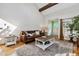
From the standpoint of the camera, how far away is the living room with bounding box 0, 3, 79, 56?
6.15 ft

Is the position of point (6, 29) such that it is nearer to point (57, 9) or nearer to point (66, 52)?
point (57, 9)

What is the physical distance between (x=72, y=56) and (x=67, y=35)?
402 millimetres

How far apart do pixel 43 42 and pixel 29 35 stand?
29cm

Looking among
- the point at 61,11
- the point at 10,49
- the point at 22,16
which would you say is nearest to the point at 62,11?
the point at 61,11

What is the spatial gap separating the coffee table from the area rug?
5 cm

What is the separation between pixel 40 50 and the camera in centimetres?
193

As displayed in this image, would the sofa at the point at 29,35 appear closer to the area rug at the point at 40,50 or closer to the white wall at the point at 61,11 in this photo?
the area rug at the point at 40,50

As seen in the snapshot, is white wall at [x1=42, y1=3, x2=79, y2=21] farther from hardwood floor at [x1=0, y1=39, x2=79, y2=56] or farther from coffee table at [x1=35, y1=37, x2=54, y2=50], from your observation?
hardwood floor at [x1=0, y1=39, x2=79, y2=56]

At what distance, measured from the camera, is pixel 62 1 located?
194 cm

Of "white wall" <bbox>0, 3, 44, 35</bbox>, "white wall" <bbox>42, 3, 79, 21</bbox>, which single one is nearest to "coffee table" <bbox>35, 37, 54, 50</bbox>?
"white wall" <bbox>0, 3, 44, 35</bbox>

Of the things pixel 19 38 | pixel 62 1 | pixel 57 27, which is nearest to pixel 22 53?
pixel 19 38

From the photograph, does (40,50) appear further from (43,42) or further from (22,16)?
(22,16)

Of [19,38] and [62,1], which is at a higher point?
[62,1]

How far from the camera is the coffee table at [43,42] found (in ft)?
6.30
